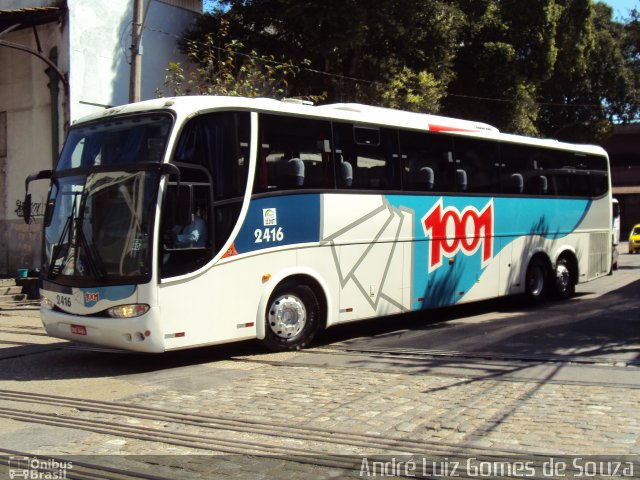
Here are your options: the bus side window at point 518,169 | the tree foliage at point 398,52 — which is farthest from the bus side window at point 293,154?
the tree foliage at point 398,52

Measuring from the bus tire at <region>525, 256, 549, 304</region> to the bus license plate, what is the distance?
921 centimetres

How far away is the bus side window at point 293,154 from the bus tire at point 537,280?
20.4 feet

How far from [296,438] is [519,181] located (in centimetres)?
948

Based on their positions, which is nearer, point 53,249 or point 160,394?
point 160,394

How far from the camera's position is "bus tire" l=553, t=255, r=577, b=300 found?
49.5 ft

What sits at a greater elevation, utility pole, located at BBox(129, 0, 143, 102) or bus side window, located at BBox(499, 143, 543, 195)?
utility pole, located at BBox(129, 0, 143, 102)

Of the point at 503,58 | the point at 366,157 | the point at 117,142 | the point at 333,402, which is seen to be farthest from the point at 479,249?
the point at 503,58

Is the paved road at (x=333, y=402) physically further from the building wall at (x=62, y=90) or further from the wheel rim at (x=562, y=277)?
the building wall at (x=62, y=90)

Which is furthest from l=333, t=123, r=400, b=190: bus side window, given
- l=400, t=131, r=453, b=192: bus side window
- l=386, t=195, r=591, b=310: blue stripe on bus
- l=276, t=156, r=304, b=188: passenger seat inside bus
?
l=276, t=156, r=304, b=188: passenger seat inside bus

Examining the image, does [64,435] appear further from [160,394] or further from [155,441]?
[160,394]

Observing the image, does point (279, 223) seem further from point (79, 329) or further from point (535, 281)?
point (535, 281)

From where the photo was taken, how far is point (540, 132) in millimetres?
36406

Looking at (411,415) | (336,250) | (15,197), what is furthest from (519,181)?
Answer: (15,197)

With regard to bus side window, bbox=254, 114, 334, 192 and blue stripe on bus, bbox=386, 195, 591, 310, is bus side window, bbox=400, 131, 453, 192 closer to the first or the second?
blue stripe on bus, bbox=386, 195, 591, 310
